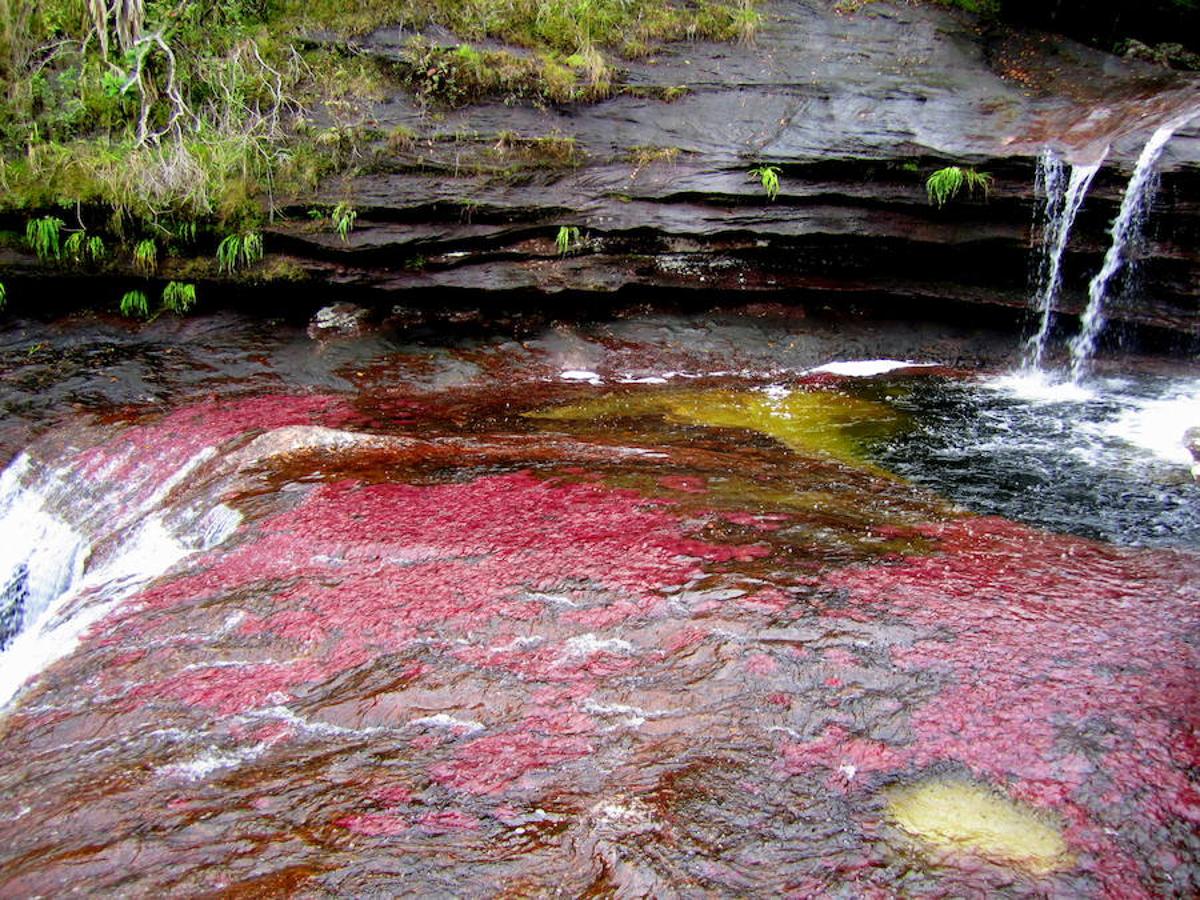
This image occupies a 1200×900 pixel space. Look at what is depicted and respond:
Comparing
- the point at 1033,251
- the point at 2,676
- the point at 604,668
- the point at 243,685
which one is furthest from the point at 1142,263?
the point at 2,676

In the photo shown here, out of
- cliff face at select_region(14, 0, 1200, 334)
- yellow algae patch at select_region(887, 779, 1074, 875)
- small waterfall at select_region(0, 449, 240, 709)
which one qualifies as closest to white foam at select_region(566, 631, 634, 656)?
yellow algae patch at select_region(887, 779, 1074, 875)

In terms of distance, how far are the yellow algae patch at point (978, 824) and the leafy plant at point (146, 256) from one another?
457 inches

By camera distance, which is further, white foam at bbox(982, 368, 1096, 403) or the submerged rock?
the submerged rock

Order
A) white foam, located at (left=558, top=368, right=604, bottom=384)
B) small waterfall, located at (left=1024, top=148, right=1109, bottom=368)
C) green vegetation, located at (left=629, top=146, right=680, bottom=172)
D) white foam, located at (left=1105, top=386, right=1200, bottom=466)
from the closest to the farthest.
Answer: white foam, located at (left=1105, top=386, right=1200, bottom=466) < small waterfall, located at (left=1024, top=148, right=1109, bottom=368) < white foam, located at (left=558, top=368, right=604, bottom=384) < green vegetation, located at (left=629, top=146, right=680, bottom=172)

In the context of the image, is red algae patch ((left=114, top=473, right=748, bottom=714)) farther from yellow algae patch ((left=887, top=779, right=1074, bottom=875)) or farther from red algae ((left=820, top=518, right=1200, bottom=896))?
yellow algae patch ((left=887, top=779, right=1074, bottom=875))

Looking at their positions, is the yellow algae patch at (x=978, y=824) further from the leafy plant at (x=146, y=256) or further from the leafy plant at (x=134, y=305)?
the leafy plant at (x=134, y=305)

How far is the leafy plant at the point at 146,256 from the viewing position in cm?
1113

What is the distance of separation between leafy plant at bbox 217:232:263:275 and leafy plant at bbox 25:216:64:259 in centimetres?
208

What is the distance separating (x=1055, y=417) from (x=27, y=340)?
44.4ft

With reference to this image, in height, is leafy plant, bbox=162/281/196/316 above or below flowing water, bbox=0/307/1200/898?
above

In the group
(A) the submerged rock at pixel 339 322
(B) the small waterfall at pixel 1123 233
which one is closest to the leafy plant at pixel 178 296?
(A) the submerged rock at pixel 339 322

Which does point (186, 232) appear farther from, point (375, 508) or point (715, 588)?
point (715, 588)

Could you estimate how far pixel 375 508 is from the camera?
6520 millimetres

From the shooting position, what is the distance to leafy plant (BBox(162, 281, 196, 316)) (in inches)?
446
